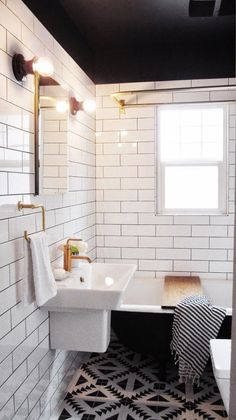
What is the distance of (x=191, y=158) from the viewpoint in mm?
4215

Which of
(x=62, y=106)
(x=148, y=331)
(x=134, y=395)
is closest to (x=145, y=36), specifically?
(x=62, y=106)

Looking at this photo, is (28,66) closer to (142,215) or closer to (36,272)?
(36,272)

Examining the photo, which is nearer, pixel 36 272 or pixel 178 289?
pixel 36 272

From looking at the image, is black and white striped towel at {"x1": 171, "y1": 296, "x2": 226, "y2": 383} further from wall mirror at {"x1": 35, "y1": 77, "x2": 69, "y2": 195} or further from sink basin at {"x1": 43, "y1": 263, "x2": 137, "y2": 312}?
wall mirror at {"x1": 35, "y1": 77, "x2": 69, "y2": 195}

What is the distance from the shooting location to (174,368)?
11.5ft

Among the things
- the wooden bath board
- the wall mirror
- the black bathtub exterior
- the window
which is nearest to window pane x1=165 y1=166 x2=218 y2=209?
the window

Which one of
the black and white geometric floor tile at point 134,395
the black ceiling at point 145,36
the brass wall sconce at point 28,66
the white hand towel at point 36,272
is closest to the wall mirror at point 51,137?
the brass wall sconce at point 28,66

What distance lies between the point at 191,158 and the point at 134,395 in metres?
2.40

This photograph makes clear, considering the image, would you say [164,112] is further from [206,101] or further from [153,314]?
[153,314]

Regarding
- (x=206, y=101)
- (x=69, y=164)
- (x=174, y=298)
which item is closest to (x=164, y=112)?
(x=206, y=101)

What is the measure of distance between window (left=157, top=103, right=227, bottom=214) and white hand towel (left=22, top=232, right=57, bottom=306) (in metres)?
2.13

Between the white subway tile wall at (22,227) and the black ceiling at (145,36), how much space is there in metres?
0.40

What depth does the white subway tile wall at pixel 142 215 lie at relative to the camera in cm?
414

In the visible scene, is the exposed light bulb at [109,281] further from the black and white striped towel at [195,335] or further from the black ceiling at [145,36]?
the black ceiling at [145,36]
